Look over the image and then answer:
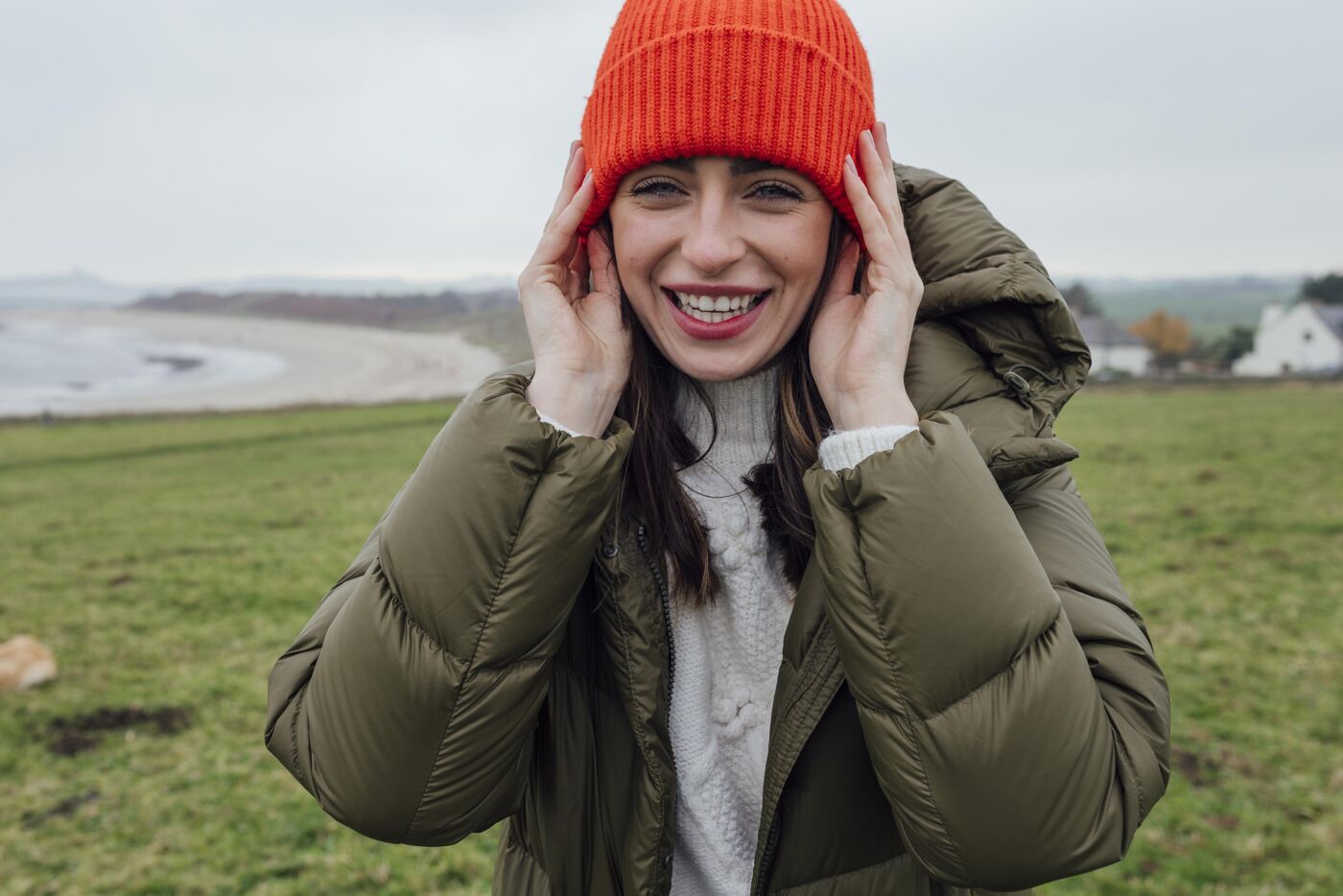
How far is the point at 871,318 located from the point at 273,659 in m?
8.27

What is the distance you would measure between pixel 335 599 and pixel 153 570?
1177cm

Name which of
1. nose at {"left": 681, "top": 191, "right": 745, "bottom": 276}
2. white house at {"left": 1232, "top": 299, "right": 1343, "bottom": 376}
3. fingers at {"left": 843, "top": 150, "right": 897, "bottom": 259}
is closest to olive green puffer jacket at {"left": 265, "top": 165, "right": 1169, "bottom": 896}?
fingers at {"left": 843, "top": 150, "right": 897, "bottom": 259}

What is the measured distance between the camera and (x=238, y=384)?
6469cm

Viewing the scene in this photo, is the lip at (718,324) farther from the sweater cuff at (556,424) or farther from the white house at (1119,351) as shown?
the white house at (1119,351)

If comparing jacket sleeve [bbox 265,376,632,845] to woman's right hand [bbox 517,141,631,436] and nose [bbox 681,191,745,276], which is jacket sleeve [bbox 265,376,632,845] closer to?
woman's right hand [bbox 517,141,631,436]

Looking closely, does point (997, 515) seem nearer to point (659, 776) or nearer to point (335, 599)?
point (659, 776)

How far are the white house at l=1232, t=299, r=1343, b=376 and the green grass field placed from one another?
61174 mm

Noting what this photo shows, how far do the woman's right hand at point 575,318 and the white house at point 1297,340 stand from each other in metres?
76.4

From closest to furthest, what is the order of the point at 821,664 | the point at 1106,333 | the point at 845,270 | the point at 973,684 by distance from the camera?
the point at 973,684 < the point at 821,664 < the point at 845,270 < the point at 1106,333

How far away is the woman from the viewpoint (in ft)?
4.94

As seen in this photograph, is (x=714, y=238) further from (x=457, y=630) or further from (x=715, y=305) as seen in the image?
(x=457, y=630)

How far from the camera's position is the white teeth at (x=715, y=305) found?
6.29ft

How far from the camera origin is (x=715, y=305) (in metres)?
1.92

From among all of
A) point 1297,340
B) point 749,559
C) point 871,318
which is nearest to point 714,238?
point 871,318
